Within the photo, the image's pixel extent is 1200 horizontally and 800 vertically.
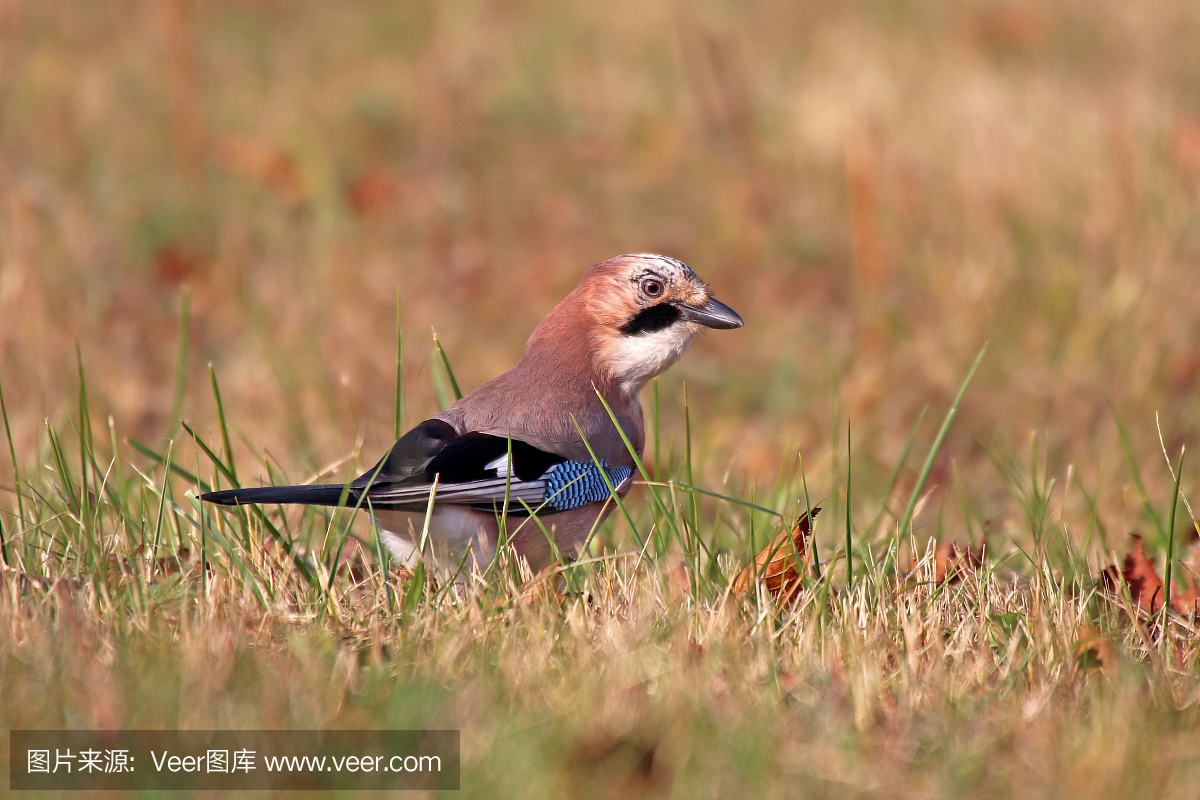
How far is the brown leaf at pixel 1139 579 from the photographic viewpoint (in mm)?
3199

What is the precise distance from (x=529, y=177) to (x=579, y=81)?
3.36 feet

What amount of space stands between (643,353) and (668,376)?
9.17 ft

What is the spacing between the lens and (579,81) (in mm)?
8461

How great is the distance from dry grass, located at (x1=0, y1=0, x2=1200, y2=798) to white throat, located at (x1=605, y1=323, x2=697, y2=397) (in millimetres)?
205

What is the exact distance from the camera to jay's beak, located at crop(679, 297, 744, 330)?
11.8 ft

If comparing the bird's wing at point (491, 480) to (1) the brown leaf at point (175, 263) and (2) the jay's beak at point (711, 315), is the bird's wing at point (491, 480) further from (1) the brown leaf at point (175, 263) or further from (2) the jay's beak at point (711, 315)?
(1) the brown leaf at point (175, 263)

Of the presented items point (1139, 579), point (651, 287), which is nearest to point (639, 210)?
point (651, 287)

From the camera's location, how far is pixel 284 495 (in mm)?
2754

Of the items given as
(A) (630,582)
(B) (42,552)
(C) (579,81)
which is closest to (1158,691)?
(A) (630,582)

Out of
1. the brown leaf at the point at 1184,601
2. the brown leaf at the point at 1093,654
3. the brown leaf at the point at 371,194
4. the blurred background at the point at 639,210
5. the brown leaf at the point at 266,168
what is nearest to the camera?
the brown leaf at the point at 1093,654

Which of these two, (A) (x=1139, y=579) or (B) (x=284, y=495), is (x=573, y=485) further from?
(A) (x=1139, y=579)

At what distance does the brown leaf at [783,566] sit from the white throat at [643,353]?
70 cm

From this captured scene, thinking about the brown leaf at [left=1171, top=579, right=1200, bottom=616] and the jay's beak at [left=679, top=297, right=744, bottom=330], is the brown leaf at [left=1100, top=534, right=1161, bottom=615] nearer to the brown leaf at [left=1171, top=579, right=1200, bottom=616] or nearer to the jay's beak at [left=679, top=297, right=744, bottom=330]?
the brown leaf at [left=1171, top=579, right=1200, bottom=616]

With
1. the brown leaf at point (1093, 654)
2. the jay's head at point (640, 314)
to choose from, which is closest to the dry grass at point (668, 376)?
the brown leaf at point (1093, 654)
